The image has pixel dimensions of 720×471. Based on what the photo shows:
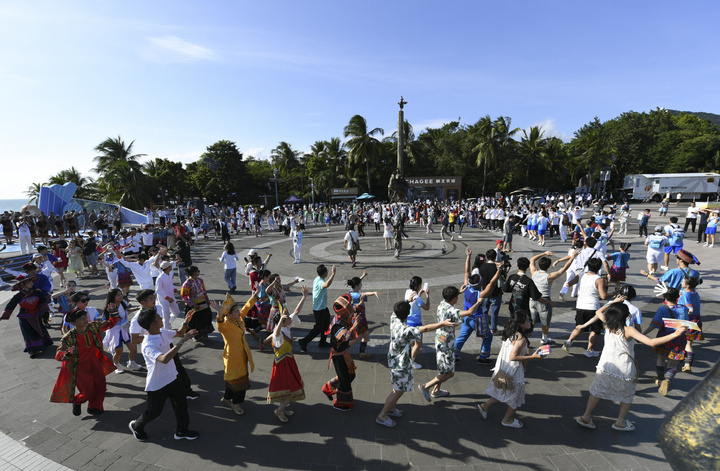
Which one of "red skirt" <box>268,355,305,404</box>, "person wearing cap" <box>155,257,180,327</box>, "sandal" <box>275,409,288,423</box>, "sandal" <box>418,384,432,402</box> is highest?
"person wearing cap" <box>155,257,180,327</box>

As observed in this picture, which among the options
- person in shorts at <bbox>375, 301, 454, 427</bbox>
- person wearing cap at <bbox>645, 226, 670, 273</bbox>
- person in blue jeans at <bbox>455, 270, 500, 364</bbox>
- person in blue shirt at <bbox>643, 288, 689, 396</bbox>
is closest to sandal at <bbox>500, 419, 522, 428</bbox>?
person in shorts at <bbox>375, 301, 454, 427</bbox>

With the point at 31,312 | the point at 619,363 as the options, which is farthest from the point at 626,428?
the point at 31,312

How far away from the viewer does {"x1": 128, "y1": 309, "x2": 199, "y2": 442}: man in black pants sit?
4111 mm

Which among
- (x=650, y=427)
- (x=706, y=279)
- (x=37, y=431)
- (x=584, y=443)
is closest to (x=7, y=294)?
(x=37, y=431)

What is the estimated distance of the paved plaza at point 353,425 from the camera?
4039 mm

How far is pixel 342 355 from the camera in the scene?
470 cm

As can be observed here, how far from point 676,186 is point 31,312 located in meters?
51.9

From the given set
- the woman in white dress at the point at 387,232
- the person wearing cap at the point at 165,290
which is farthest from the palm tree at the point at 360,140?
the person wearing cap at the point at 165,290

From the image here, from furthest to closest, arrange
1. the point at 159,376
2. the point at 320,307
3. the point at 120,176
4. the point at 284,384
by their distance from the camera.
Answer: the point at 120,176 < the point at 320,307 < the point at 284,384 < the point at 159,376

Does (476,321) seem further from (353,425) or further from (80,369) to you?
(80,369)

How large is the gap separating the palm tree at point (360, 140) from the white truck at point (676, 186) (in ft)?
102

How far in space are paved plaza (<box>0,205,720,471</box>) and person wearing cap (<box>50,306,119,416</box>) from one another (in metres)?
0.33

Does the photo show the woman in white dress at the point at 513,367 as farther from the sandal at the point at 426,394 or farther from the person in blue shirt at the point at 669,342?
the person in blue shirt at the point at 669,342

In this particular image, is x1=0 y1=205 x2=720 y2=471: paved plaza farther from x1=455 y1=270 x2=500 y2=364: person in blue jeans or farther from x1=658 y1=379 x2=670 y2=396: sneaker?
x1=455 y1=270 x2=500 y2=364: person in blue jeans
